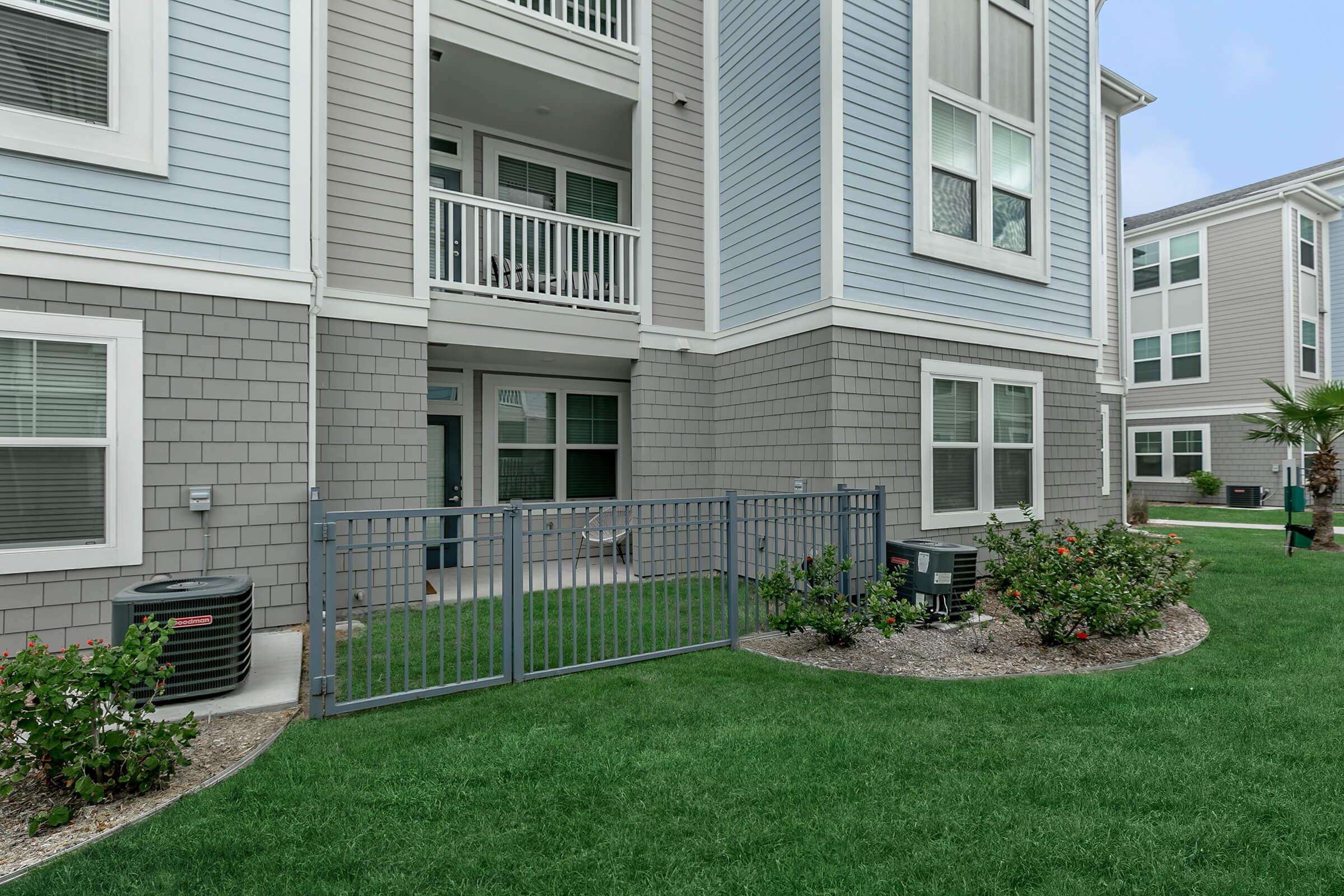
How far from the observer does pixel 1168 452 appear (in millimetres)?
21594

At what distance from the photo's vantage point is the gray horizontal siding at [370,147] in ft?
21.8

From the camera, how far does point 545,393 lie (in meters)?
9.40

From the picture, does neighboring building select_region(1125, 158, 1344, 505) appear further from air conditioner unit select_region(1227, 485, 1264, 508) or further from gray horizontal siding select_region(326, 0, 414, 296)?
gray horizontal siding select_region(326, 0, 414, 296)

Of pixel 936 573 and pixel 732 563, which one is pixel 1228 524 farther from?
pixel 732 563

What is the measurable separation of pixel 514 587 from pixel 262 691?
65.6 inches

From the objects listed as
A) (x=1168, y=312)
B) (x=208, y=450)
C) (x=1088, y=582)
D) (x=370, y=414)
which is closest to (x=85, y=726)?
(x=208, y=450)

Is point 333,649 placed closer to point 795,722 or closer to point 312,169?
point 795,722

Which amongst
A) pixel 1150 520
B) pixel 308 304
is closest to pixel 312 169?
pixel 308 304

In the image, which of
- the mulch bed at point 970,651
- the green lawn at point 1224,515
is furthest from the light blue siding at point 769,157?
the green lawn at point 1224,515

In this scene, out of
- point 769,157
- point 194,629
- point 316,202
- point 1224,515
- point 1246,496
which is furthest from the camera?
point 1246,496

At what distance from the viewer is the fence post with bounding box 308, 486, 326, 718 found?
3.69 meters

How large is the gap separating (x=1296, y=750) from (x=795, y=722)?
2.50 m

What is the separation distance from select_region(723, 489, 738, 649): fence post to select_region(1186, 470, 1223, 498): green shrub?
20.8 meters

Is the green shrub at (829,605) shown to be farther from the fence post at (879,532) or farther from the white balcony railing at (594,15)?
the white balcony railing at (594,15)
